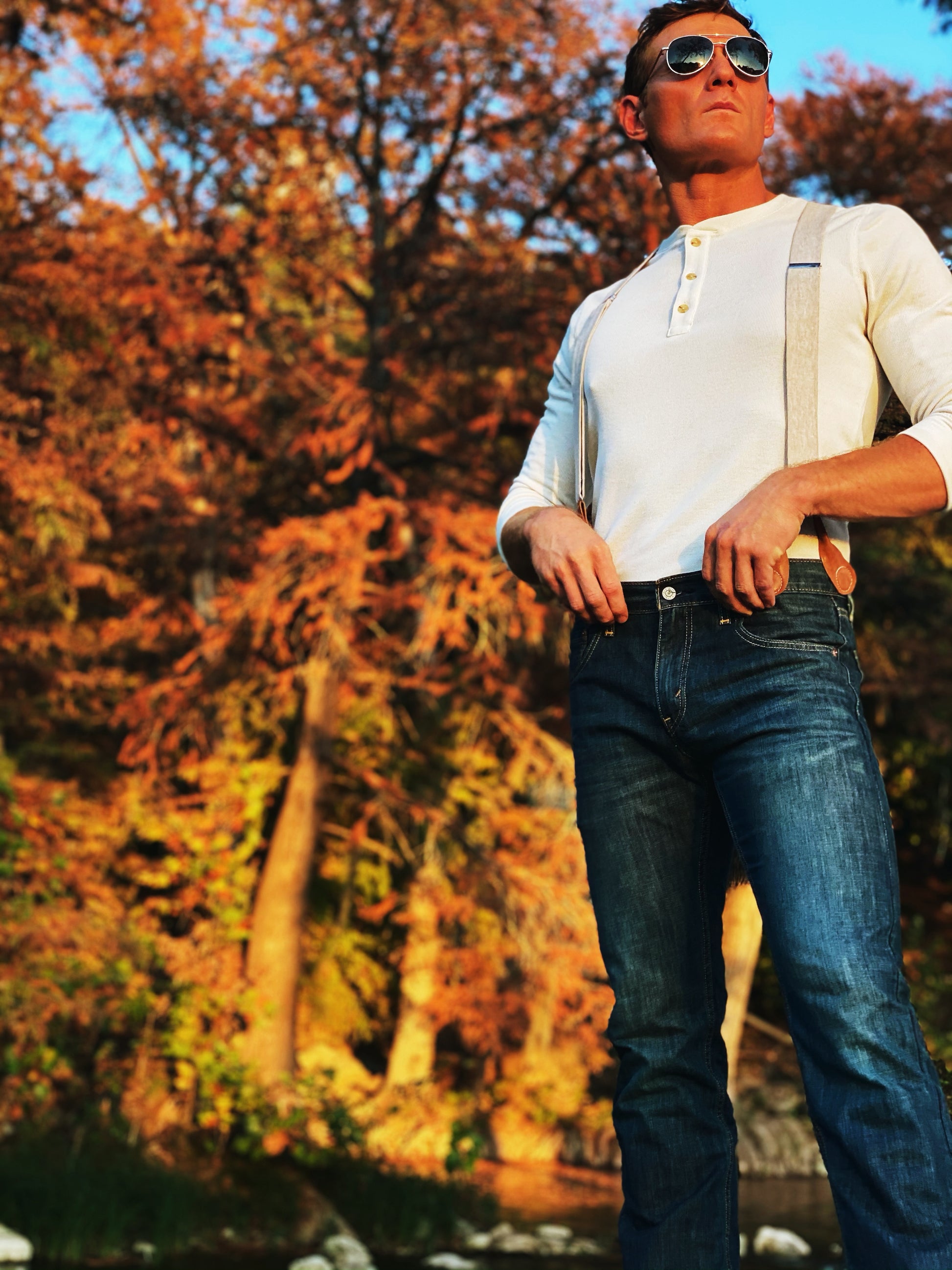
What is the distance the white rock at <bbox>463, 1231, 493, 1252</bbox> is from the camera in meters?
7.99

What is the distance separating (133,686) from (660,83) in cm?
903

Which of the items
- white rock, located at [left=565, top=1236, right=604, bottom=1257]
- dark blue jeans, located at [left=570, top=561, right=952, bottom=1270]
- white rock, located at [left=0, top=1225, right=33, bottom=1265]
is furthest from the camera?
white rock, located at [left=565, top=1236, right=604, bottom=1257]

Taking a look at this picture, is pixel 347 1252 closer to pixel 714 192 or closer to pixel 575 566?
pixel 575 566

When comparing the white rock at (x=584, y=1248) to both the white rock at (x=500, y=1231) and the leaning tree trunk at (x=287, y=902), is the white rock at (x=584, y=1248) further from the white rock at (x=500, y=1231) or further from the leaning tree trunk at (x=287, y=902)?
the leaning tree trunk at (x=287, y=902)

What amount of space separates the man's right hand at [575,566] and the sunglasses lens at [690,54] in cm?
62

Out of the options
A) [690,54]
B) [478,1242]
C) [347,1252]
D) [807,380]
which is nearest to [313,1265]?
[347,1252]

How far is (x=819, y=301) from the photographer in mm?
1714

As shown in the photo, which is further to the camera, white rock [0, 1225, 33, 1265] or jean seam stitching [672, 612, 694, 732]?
white rock [0, 1225, 33, 1265]

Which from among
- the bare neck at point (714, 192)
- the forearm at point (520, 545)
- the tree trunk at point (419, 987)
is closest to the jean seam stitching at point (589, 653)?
the forearm at point (520, 545)

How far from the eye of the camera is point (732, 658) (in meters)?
1.64

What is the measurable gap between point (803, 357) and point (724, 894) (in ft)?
2.23

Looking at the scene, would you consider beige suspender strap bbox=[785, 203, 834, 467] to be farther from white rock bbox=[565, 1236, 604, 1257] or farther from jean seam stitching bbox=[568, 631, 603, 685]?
white rock bbox=[565, 1236, 604, 1257]

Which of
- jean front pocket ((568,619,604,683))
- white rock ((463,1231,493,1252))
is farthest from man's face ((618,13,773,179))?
white rock ((463,1231,493,1252))

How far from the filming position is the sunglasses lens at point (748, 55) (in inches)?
74.0
